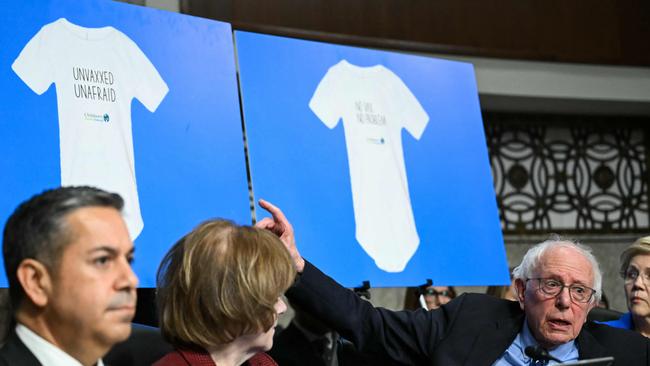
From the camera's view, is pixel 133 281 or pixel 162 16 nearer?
pixel 133 281

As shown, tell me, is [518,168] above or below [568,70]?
below

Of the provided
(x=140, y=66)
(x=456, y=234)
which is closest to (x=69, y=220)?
(x=140, y=66)

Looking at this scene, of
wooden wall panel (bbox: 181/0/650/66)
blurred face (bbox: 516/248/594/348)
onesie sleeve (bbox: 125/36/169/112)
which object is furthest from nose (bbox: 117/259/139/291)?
wooden wall panel (bbox: 181/0/650/66)

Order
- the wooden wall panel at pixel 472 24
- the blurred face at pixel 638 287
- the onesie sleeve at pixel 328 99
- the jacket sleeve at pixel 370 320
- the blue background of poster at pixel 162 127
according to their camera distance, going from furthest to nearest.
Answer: the wooden wall panel at pixel 472 24, the blurred face at pixel 638 287, the onesie sleeve at pixel 328 99, the jacket sleeve at pixel 370 320, the blue background of poster at pixel 162 127

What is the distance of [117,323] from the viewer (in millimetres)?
1630

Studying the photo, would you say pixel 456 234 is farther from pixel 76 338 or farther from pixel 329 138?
pixel 76 338

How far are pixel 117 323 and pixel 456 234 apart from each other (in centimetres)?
197

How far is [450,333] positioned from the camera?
2943 mm

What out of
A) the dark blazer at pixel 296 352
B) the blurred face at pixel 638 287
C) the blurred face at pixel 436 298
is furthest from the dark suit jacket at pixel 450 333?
the blurred face at pixel 436 298

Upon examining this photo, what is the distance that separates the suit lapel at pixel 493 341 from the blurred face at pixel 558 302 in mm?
61

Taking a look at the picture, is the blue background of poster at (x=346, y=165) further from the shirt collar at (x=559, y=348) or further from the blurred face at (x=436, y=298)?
the blurred face at (x=436, y=298)

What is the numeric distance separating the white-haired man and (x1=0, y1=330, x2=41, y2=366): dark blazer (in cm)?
114

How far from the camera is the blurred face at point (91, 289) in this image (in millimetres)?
1604

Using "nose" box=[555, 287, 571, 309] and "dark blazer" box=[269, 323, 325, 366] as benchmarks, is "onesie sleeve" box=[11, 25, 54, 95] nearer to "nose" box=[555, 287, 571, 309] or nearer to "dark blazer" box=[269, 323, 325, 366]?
"dark blazer" box=[269, 323, 325, 366]
